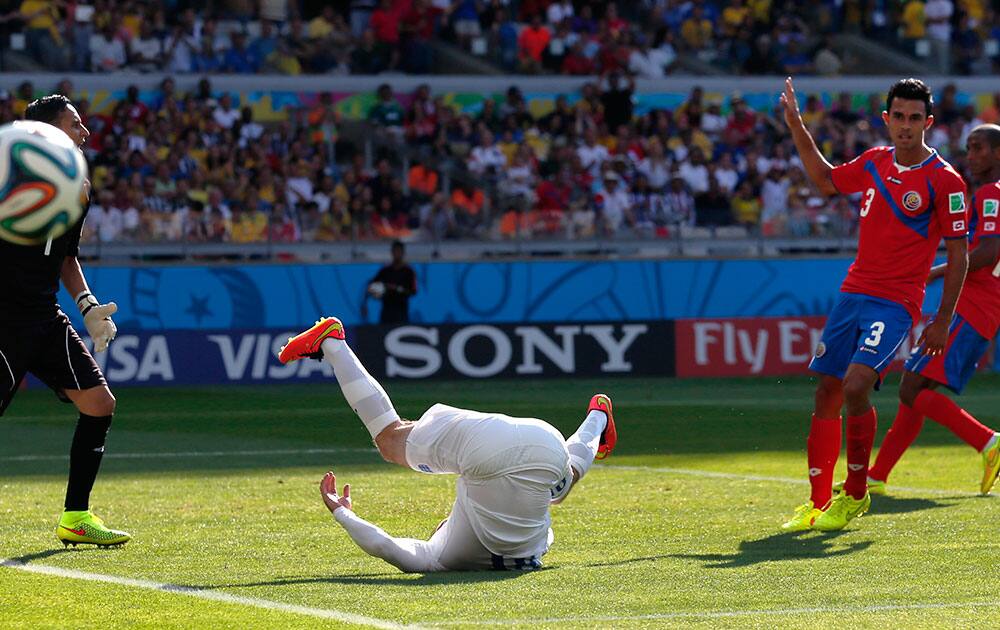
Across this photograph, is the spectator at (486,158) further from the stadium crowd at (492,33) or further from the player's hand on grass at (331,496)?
the player's hand on grass at (331,496)

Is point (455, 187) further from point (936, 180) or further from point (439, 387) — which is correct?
point (936, 180)

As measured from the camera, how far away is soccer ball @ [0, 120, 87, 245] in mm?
6895

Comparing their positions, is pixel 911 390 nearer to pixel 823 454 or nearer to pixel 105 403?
pixel 823 454

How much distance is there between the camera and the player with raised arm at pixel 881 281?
938cm

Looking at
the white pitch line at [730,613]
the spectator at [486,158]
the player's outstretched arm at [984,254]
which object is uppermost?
the player's outstretched arm at [984,254]

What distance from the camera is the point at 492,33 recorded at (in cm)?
3183

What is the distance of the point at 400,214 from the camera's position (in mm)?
26062

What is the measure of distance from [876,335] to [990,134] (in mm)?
2222

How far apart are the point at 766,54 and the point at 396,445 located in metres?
26.6

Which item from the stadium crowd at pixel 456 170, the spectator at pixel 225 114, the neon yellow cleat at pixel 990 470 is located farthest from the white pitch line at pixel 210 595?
the spectator at pixel 225 114

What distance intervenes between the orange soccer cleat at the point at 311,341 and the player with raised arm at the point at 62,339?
1111 millimetres

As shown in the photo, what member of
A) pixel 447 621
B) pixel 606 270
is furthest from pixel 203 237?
pixel 447 621

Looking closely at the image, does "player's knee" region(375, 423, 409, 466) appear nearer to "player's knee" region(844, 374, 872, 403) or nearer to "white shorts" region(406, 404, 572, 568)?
"white shorts" region(406, 404, 572, 568)

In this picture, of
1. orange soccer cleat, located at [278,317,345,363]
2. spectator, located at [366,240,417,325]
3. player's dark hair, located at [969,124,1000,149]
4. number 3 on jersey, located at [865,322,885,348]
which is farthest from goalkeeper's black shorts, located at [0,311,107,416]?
spectator, located at [366,240,417,325]
